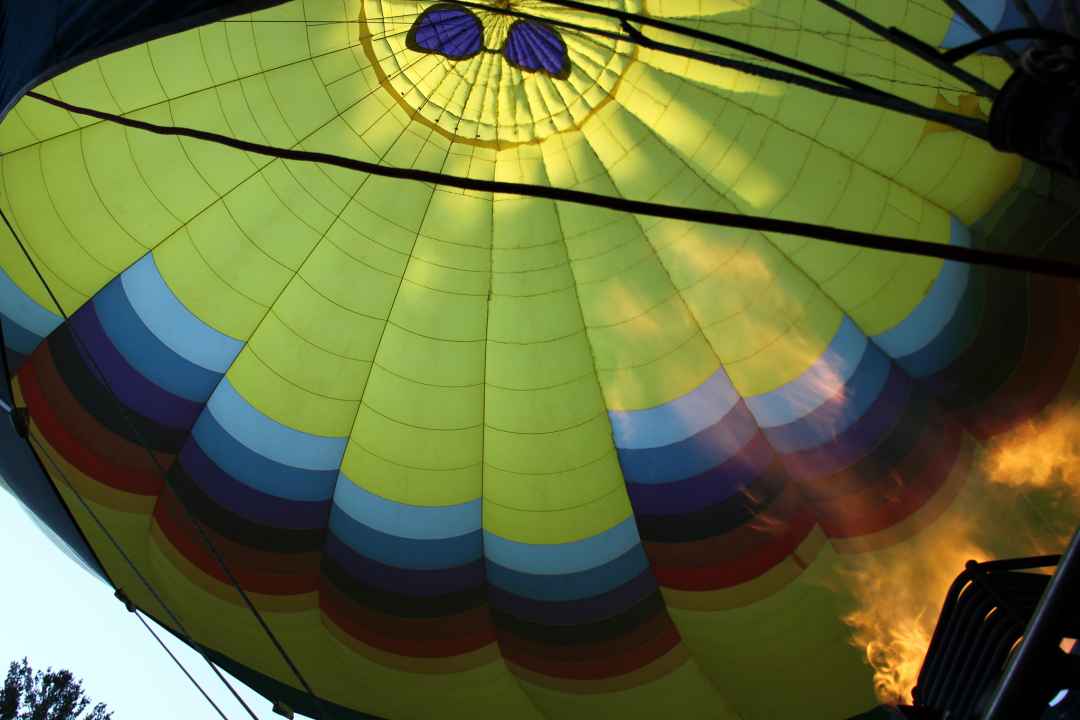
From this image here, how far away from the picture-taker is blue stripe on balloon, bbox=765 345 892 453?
482 cm

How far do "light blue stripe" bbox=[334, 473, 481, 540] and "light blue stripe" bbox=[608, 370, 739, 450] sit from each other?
45.1 inches

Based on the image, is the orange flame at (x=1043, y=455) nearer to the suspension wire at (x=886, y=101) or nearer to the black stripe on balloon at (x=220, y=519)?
the suspension wire at (x=886, y=101)

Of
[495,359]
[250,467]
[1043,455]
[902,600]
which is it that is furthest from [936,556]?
[250,467]

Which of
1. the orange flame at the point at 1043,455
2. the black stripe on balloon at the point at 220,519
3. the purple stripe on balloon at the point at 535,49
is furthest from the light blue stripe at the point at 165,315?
the orange flame at the point at 1043,455

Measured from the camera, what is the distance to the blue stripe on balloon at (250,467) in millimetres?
5012

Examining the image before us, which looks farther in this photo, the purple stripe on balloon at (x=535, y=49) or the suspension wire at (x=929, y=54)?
the purple stripe on balloon at (x=535, y=49)

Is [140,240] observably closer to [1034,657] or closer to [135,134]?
[135,134]

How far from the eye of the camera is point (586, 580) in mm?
5102

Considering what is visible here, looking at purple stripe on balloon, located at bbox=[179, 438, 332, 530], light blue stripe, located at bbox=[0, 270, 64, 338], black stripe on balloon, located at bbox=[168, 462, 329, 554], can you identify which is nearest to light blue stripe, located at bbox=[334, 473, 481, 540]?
purple stripe on balloon, located at bbox=[179, 438, 332, 530]

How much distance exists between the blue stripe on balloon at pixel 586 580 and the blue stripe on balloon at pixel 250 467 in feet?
4.52

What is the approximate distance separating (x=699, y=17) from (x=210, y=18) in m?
2.74

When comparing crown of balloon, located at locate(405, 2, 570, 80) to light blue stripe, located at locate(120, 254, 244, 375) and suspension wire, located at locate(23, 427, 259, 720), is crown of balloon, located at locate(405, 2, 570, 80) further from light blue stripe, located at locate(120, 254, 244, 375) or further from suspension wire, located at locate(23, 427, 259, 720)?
suspension wire, located at locate(23, 427, 259, 720)

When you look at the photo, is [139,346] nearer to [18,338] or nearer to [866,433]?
[18,338]

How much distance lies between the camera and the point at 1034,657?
6.91 feet
